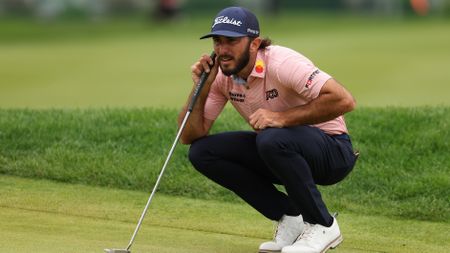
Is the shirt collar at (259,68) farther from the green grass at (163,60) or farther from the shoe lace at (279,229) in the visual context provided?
the green grass at (163,60)

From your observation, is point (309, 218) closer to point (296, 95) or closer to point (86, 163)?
point (296, 95)

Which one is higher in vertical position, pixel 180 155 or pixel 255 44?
pixel 255 44

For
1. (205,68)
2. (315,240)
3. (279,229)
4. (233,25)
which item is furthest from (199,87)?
(315,240)

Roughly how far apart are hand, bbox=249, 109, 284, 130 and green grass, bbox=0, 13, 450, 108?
5307 mm

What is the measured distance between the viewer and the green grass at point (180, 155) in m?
7.38

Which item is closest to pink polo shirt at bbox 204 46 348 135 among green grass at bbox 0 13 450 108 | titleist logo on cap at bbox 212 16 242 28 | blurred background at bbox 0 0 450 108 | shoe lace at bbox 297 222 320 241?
titleist logo on cap at bbox 212 16 242 28

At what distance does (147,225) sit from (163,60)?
12736mm

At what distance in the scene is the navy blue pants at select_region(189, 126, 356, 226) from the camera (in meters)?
5.44

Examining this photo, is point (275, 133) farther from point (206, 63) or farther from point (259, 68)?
point (206, 63)

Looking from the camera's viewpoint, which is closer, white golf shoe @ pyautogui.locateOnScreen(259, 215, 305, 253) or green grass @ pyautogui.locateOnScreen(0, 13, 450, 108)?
white golf shoe @ pyautogui.locateOnScreen(259, 215, 305, 253)

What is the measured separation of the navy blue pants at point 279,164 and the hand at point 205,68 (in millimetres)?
336

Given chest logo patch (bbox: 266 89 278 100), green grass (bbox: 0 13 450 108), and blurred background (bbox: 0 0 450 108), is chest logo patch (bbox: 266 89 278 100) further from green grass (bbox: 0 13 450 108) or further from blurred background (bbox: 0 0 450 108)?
blurred background (bbox: 0 0 450 108)

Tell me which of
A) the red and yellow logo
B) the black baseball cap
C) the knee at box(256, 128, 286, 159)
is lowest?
the knee at box(256, 128, 286, 159)

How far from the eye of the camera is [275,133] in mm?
5441
